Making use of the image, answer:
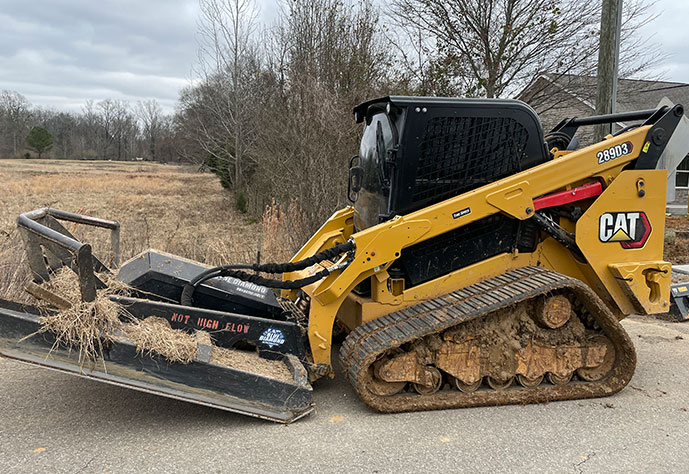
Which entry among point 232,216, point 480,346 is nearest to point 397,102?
point 480,346

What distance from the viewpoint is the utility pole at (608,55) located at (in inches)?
Answer: 288

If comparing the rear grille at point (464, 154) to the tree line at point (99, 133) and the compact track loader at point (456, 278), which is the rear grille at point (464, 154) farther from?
the tree line at point (99, 133)

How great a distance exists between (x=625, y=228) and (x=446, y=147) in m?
1.59

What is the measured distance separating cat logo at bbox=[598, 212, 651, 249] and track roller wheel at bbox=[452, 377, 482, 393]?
59.8 inches

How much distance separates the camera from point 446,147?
4129mm

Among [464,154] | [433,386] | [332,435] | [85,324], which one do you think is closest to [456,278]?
[433,386]

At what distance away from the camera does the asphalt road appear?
3141mm

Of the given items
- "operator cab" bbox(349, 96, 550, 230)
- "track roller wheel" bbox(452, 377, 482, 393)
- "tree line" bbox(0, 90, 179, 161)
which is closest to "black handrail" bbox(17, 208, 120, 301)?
"operator cab" bbox(349, 96, 550, 230)

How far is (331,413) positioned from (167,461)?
3.80 ft

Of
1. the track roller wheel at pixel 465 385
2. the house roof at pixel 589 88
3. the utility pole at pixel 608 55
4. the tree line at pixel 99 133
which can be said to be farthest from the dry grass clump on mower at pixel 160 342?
the tree line at pixel 99 133

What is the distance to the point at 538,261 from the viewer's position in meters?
4.45

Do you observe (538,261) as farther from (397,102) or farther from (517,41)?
(517,41)

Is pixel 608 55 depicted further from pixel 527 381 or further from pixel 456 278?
pixel 527 381

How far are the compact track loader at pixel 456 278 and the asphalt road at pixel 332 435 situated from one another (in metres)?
0.19
